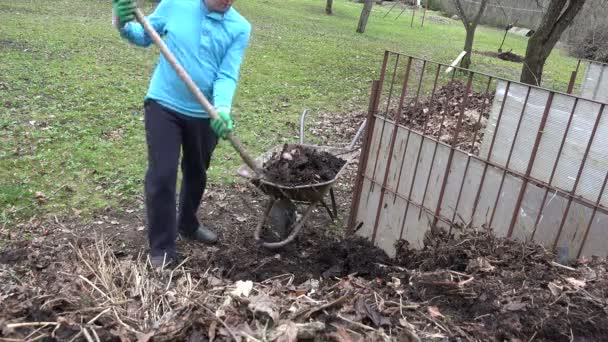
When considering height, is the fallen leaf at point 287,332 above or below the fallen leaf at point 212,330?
above

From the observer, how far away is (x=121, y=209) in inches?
186

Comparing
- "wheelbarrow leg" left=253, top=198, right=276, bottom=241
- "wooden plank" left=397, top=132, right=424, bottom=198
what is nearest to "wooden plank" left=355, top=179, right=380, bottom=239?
"wooden plank" left=397, top=132, right=424, bottom=198

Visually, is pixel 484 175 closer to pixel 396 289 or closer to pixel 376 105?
pixel 376 105

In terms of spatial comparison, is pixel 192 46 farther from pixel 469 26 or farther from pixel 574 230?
pixel 469 26

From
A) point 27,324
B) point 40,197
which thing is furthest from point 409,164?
point 40,197

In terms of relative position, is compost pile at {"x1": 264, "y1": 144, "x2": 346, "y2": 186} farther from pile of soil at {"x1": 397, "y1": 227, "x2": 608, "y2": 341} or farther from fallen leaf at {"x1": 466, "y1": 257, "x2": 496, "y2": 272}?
fallen leaf at {"x1": 466, "y1": 257, "x2": 496, "y2": 272}

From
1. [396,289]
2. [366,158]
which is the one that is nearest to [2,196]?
[366,158]

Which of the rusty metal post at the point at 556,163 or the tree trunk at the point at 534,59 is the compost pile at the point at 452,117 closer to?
the rusty metal post at the point at 556,163

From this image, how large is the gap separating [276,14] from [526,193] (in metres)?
20.0

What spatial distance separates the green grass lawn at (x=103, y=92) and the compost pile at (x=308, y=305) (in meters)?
2.47

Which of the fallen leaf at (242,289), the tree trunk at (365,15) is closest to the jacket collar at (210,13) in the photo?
the fallen leaf at (242,289)

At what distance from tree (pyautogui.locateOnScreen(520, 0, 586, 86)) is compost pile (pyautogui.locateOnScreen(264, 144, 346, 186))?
233 inches

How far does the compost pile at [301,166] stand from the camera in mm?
3873

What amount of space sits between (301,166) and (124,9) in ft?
5.73
